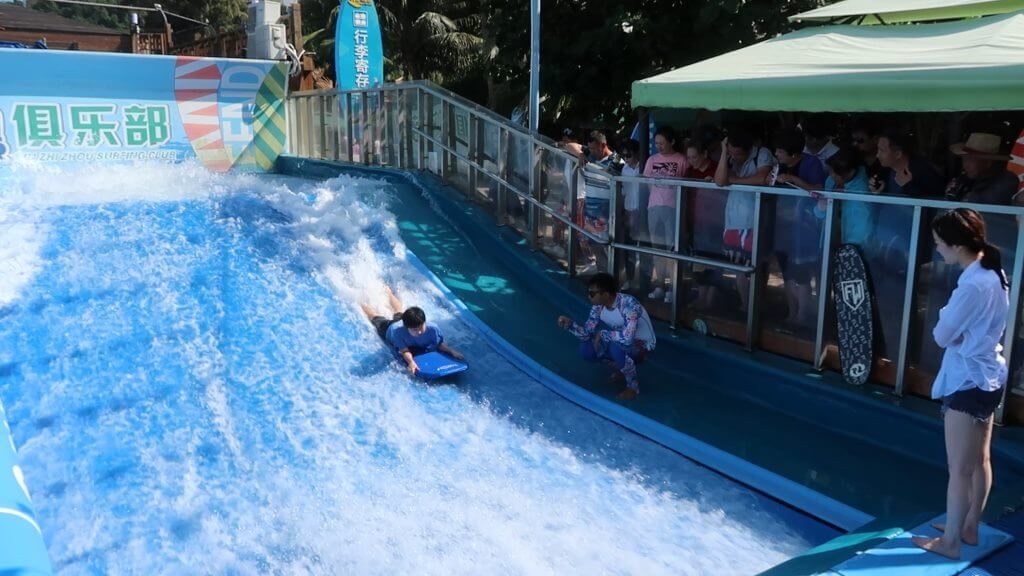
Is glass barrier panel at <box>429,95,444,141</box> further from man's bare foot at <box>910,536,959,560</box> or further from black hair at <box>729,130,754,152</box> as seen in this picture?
man's bare foot at <box>910,536,959,560</box>

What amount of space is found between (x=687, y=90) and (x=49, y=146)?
10.9 metres

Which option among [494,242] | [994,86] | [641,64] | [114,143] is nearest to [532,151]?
[494,242]

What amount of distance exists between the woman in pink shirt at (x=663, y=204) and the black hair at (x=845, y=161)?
4.27 ft

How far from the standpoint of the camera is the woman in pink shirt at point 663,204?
6.86 meters

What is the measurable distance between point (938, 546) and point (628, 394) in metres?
2.66

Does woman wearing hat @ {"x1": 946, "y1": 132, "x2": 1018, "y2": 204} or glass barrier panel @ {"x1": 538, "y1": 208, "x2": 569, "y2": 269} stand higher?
woman wearing hat @ {"x1": 946, "y1": 132, "x2": 1018, "y2": 204}

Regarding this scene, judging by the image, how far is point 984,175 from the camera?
498cm

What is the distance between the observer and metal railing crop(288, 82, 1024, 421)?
519 cm

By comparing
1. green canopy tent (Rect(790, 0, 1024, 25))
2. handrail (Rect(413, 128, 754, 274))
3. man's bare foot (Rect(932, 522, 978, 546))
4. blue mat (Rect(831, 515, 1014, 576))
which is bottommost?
blue mat (Rect(831, 515, 1014, 576))

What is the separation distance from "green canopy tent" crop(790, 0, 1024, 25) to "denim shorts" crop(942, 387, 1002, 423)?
368 centimetres

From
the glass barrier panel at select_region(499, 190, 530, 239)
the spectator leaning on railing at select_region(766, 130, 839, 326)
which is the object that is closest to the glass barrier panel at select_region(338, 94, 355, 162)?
the glass barrier panel at select_region(499, 190, 530, 239)

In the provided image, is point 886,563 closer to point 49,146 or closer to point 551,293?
point 551,293

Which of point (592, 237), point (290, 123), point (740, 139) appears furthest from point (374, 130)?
point (740, 139)

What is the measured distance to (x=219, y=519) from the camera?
468 cm
